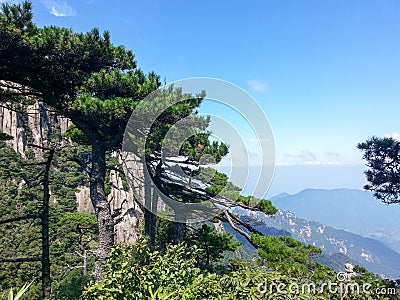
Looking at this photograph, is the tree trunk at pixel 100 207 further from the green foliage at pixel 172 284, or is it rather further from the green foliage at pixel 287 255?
the green foliage at pixel 172 284

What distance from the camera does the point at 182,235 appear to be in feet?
25.5

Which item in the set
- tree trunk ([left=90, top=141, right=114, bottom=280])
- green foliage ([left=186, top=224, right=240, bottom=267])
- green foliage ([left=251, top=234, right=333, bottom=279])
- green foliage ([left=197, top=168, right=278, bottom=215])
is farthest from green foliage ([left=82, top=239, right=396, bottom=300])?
green foliage ([left=186, top=224, right=240, bottom=267])

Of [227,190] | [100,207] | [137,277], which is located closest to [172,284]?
[137,277]

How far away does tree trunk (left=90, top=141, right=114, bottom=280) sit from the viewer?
235 inches

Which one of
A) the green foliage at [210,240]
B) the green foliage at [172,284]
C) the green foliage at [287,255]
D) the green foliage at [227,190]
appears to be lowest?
the green foliage at [210,240]

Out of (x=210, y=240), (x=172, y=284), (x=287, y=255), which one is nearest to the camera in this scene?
(x=172, y=284)

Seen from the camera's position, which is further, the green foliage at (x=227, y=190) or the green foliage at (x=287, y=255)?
the green foliage at (x=227, y=190)

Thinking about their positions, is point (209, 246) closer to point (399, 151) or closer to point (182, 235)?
point (182, 235)

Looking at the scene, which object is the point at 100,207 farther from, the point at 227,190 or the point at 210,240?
the point at 210,240

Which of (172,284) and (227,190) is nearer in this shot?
(172,284)

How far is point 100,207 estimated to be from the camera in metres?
6.09

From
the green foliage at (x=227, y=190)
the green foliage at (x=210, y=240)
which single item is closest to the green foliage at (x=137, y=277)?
the green foliage at (x=227, y=190)

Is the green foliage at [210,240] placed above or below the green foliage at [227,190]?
below

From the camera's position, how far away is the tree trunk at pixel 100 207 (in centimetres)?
597
